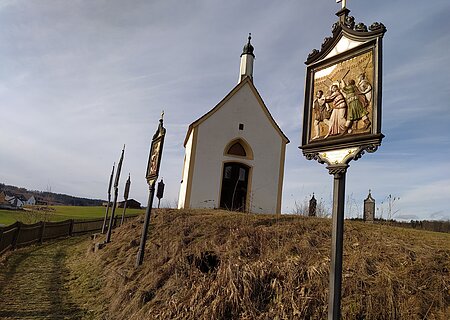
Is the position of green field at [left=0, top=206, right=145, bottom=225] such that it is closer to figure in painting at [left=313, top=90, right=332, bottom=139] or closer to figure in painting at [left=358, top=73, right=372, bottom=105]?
figure in painting at [left=313, top=90, right=332, bottom=139]

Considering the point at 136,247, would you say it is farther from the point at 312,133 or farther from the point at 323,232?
the point at 312,133

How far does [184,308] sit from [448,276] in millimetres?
4027

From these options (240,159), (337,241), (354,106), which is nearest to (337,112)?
(354,106)

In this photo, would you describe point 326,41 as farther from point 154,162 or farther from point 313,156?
point 154,162

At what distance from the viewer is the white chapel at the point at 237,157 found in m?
17.3

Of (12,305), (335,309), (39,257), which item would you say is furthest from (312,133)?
(39,257)

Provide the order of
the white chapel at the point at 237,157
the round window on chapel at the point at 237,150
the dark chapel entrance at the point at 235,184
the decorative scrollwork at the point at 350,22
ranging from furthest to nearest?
1. the round window on chapel at the point at 237,150
2. the dark chapel entrance at the point at 235,184
3. the white chapel at the point at 237,157
4. the decorative scrollwork at the point at 350,22

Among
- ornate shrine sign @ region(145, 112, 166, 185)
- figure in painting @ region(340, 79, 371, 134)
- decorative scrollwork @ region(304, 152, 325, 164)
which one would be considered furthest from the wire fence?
figure in painting @ region(340, 79, 371, 134)

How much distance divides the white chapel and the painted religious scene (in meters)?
12.7

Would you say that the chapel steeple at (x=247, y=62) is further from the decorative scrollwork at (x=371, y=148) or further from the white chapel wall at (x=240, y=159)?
the decorative scrollwork at (x=371, y=148)

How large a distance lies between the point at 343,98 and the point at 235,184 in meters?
14.3

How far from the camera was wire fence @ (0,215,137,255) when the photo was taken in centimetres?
1538

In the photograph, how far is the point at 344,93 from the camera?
4027 mm

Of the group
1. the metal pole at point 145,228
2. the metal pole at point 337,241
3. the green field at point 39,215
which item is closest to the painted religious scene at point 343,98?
the metal pole at point 337,241
